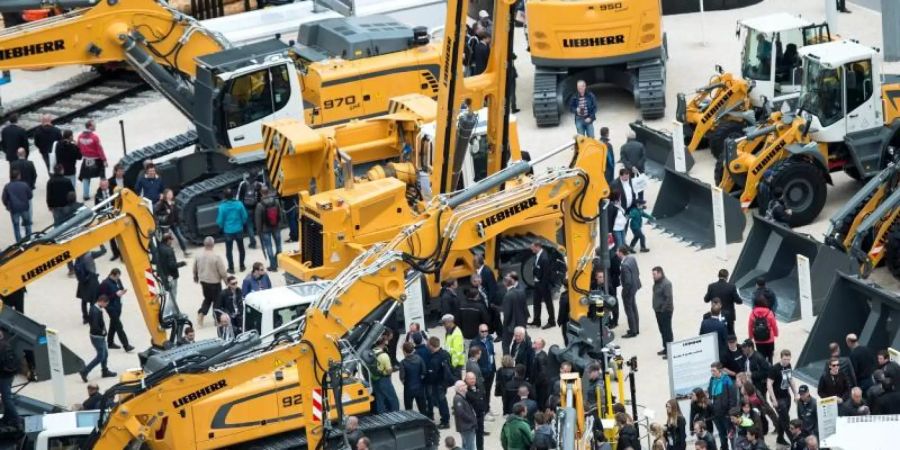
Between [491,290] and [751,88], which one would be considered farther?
[751,88]

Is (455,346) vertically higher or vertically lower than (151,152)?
lower

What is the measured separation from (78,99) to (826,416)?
2307 cm

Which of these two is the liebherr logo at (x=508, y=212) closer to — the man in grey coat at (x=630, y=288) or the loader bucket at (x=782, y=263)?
the man in grey coat at (x=630, y=288)

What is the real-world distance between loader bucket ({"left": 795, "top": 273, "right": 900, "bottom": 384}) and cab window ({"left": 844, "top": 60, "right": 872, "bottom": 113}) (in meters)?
5.72

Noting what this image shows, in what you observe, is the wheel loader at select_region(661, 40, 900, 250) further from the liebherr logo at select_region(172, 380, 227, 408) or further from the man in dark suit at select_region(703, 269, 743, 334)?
the liebherr logo at select_region(172, 380, 227, 408)

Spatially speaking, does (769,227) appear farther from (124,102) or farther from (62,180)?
(124,102)

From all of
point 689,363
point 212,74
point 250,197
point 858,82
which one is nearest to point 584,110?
point 858,82

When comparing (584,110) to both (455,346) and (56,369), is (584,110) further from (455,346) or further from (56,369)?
(56,369)

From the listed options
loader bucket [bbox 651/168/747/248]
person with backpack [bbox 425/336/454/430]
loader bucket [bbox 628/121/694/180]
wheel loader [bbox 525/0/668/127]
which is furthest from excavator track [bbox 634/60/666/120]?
person with backpack [bbox 425/336/454/430]

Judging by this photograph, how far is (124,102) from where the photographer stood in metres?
44.7

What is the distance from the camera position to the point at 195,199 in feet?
119

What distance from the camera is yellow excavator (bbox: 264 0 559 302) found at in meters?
31.8

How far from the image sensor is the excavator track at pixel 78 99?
143ft

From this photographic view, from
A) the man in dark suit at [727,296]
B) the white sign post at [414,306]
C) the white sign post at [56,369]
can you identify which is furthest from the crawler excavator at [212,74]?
the man in dark suit at [727,296]
